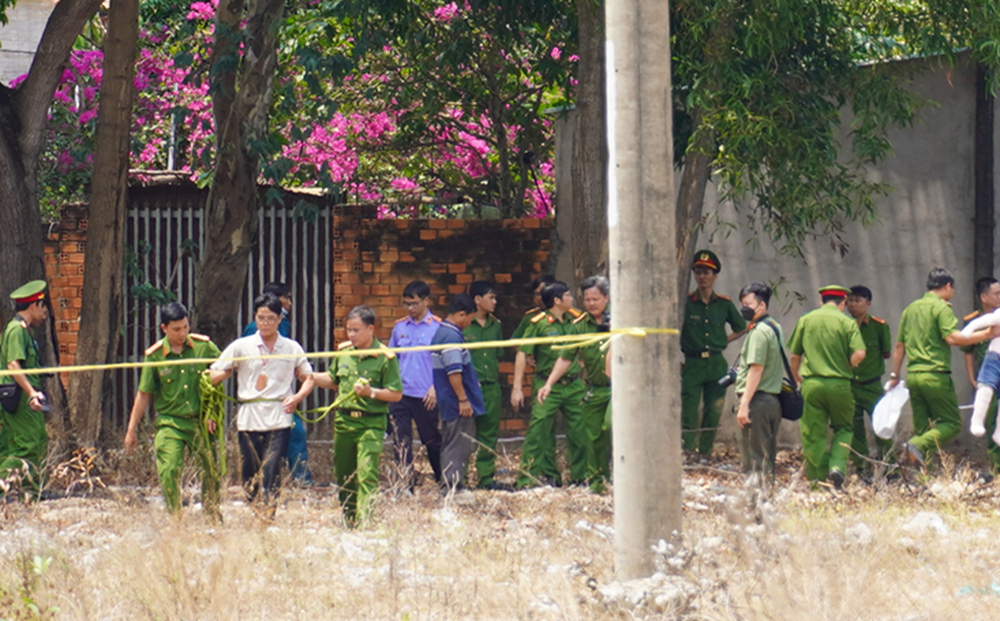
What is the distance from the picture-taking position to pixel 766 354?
8.03 metres

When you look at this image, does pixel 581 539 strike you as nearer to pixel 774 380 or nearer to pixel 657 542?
pixel 657 542

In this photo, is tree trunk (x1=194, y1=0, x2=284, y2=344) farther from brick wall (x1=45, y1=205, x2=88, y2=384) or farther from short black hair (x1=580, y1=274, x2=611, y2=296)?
short black hair (x1=580, y1=274, x2=611, y2=296)

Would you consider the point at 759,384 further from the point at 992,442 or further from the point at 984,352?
the point at 984,352

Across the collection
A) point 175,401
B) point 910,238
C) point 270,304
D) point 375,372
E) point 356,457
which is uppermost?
point 910,238

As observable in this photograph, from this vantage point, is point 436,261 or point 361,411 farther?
point 436,261

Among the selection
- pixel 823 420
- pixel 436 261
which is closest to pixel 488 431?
pixel 436 261

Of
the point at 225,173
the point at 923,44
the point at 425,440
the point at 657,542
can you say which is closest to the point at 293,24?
the point at 225,173

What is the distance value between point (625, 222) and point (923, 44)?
4.68m

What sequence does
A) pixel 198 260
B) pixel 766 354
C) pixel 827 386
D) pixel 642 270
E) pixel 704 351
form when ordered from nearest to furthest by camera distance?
pixel 642 270 < pixel 766 354 < pixel 827 386 < pixel 704 351 < pixel 198 260

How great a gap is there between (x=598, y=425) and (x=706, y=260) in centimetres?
205

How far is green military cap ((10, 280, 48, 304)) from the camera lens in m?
8.04

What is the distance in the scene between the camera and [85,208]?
10352 millimetres

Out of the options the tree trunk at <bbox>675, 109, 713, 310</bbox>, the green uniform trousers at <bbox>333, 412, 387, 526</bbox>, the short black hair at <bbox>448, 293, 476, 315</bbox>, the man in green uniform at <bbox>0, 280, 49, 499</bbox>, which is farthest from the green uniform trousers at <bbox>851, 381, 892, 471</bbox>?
the man in green uniform at <bbox>0, 280, 49, 499</bbox>

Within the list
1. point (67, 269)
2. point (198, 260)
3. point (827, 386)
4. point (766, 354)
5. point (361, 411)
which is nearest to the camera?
point (361, 411)
